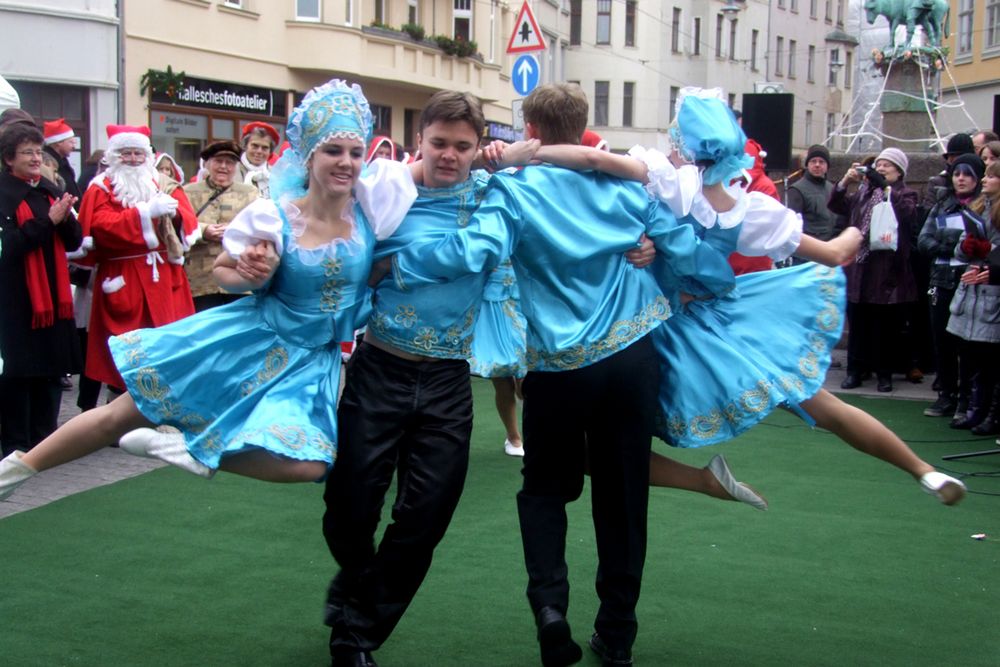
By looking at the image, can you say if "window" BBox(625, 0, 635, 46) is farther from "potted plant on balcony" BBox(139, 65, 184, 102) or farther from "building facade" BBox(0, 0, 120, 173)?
"building facade" BBox(0, 0, 120, 173)

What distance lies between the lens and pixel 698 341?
4.05 meters

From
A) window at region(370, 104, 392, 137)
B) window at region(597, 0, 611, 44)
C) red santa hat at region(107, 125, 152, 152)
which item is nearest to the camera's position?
red santa hat at region(107, 125, 152, 152)

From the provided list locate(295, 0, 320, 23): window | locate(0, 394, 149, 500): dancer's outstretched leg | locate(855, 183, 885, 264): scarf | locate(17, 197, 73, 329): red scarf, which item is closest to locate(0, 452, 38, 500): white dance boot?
locate(0, 394, 149, 500): dancer's outstretched leg

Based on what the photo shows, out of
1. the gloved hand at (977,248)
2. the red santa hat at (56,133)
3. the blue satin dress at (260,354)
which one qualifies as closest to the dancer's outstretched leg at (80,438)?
the blue satin dress at (260,354)

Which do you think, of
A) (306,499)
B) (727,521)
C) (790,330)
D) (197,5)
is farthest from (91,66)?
(790,330)

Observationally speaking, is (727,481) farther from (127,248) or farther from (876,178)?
(876,178)

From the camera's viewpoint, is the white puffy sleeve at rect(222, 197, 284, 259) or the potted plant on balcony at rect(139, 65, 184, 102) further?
the potted plant on balcony at rect(139, 65, 184, 102)

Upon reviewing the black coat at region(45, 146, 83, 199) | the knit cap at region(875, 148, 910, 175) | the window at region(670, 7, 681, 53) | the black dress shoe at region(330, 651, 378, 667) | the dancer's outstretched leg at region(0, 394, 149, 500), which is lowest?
the black dress shoe at region(330, 651, 378, 667)

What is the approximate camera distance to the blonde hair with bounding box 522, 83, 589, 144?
388cm

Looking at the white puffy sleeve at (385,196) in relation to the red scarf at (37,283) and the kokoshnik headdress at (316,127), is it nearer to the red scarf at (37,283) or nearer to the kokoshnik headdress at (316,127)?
the kokoshnik headdress at (316,127)

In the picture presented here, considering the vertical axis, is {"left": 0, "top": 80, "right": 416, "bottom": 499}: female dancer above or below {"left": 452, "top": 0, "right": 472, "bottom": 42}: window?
below

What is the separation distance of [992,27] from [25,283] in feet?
95.0

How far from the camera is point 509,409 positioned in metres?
7.18

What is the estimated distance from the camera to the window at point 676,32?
50.0 m
